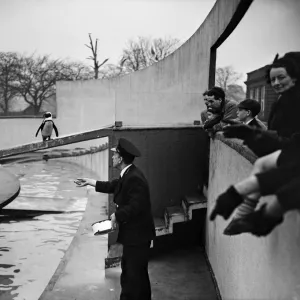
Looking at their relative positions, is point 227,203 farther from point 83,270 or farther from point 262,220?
point 83,270

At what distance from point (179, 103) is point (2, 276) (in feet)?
12.0

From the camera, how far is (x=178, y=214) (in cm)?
476

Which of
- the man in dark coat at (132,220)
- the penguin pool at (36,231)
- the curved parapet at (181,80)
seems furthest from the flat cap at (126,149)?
the penguin pool at (36,231)

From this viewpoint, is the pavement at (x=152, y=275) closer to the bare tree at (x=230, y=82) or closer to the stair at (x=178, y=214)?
the stair at (x=178, y=214)

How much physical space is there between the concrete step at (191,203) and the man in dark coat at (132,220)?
53.2 inches

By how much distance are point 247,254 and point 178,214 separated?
2220 millimetres

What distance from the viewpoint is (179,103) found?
6531mm

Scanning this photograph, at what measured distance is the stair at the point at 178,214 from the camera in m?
4.69

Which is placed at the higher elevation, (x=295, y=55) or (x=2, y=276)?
(x=295, y=55)

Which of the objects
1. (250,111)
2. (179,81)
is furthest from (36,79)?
(250,111)

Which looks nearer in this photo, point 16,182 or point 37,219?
point 16,182

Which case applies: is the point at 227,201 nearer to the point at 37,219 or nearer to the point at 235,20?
the point at 235,20

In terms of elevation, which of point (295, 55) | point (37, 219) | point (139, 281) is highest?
point (295, 55)

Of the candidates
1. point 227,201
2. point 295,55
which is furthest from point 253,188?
point 295,55
